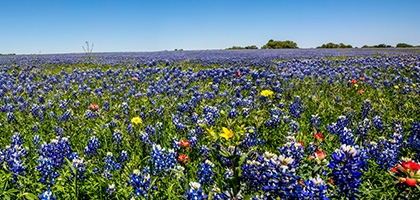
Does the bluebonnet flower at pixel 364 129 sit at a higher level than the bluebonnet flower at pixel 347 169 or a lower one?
lower

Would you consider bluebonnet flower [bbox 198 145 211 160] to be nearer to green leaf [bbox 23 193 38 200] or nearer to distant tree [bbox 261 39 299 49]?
green leaf [bbox 23 193 38 200]

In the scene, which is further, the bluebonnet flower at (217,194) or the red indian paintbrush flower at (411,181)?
the bluebonnet flower at (217,194)

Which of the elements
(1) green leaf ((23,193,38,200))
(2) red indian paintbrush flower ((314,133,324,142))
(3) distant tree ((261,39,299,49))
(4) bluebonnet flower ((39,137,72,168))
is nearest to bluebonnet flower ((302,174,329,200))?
(1) green leaf ((23,193,38,200))

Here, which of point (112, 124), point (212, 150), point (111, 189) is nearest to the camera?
point (212, 150)

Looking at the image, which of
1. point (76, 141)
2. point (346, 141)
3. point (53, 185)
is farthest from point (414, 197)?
point (76, 141)

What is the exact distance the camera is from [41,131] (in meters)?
5.40

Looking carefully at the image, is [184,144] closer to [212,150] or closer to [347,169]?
[212,150]

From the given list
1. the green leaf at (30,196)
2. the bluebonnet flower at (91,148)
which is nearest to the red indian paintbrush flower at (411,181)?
the green leaf at (30,196)

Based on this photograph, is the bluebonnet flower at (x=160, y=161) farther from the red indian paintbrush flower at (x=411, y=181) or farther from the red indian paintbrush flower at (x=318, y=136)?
the red indian paintbrush flower at (x=411, y=181)

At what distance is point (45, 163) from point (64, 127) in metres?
2.54

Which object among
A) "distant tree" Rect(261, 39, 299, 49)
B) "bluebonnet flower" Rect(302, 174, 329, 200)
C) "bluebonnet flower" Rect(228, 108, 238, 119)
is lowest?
"bluebonnet flower" Rect(228, 108, 238, 119)

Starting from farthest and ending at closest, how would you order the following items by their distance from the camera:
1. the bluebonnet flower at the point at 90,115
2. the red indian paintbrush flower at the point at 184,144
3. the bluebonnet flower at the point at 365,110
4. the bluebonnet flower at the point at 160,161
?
the bluebonnet flower at the point at 365,110 → the bluebonnet flower at the point at 90,115 → the red indian paintbrush flower at the point at 184,144 → the bluebonnet flower at the point at 160,161

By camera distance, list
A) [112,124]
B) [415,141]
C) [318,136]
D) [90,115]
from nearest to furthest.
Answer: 1. [318,136]
2. [415,141]
3. [112,124]
4. [90,115]

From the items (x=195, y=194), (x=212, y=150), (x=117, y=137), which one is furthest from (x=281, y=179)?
(x=117, y=137)
